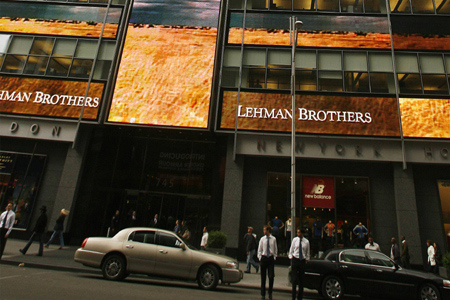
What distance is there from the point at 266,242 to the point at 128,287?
3.98m

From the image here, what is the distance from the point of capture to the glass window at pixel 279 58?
17125mm

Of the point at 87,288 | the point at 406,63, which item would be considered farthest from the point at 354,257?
the point at 406,63

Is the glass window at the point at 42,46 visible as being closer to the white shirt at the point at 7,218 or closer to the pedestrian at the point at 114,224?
the pedestrian at the point at 114,224

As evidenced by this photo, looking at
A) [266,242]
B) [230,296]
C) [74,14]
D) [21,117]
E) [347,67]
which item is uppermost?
[74,14]

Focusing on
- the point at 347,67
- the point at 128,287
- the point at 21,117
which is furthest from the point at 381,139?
the point at 21,117

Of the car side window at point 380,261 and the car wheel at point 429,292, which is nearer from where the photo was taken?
the car wheel at point 429,292

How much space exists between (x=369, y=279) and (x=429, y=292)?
175cm

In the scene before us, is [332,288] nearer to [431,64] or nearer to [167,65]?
[167,65]

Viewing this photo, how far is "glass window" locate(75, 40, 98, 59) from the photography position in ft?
57.9

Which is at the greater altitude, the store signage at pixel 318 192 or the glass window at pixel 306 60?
the glass window at pixel 306 60

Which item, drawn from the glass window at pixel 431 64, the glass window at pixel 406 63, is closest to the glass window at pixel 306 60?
the glass window at pixel 406 63

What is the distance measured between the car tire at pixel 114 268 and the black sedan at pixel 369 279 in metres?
5.70

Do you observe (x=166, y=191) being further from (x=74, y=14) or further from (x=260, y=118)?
(x=74, y=14)

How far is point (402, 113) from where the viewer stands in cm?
1541
